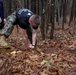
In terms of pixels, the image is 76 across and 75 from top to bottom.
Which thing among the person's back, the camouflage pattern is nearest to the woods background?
the camouflage pattern

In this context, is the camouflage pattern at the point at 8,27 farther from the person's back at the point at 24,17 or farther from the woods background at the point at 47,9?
the woods background at the point at 47,9

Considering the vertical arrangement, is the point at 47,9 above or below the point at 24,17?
below

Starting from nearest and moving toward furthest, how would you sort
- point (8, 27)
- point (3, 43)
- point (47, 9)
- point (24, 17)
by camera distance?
point (3, 43) < point (24, 17) < point (8, 27) < point (47, 9)

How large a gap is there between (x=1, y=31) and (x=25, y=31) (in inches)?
28.0

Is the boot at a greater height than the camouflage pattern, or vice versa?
the camouflage pattern

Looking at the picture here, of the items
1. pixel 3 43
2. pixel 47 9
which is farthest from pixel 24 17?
pixel 47 9

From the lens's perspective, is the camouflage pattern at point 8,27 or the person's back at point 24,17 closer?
the person's back at point 24,17

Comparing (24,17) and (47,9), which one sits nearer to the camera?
(24,17)

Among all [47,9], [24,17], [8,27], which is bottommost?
[47,9]

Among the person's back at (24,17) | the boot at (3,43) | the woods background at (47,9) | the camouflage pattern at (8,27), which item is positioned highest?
the person's back at (24,17)

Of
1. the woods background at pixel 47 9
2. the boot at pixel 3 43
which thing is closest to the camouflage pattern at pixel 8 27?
the boot at pixel 3 43

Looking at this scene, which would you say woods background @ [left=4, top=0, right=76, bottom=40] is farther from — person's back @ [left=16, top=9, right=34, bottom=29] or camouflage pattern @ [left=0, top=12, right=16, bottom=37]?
person's back @ [left=16, top=9, right=34, bottom=29]

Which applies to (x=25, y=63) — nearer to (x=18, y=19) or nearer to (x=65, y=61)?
(x=65, y=61)

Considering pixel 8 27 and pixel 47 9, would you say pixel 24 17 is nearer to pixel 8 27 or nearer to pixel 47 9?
pixel 8 27
